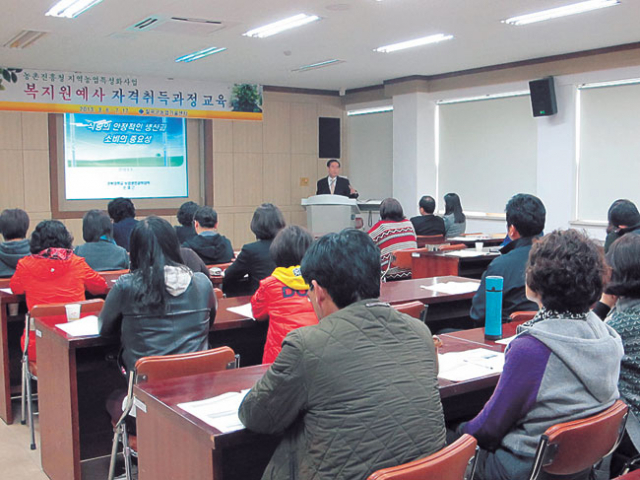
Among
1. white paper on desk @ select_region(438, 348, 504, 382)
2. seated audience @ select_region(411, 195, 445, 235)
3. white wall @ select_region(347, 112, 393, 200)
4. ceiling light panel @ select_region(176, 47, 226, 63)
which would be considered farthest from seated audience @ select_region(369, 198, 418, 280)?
white wall @ select_region(347, 112, 393, 200)

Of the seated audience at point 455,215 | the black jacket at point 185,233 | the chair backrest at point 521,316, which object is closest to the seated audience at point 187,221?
the black jacket at point 185,233

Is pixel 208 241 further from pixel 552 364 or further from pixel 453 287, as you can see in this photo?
pixel 552 364

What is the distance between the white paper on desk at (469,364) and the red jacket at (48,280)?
93.8 inches

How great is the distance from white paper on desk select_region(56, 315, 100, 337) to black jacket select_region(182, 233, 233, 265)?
86.4 inches

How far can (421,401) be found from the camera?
5.62 feet

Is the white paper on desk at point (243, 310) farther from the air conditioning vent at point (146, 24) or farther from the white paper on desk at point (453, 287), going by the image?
the air conditioning vent at point (146, 24)

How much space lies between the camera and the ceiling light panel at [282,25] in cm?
650

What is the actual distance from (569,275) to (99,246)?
3.62 meters

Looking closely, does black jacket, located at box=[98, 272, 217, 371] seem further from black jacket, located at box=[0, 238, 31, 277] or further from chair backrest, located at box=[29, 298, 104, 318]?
black jacket, located at box=[0, 238, 31, 277]

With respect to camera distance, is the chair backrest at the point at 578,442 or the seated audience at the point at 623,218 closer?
the chair backrest at the point at 578,442

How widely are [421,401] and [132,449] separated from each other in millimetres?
1467

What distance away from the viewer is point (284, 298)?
3127 millimetres

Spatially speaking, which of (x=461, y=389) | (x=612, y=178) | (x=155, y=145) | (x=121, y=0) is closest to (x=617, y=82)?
(x=612, y=178)

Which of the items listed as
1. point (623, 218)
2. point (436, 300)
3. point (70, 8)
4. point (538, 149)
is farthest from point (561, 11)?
point (70, 8)
